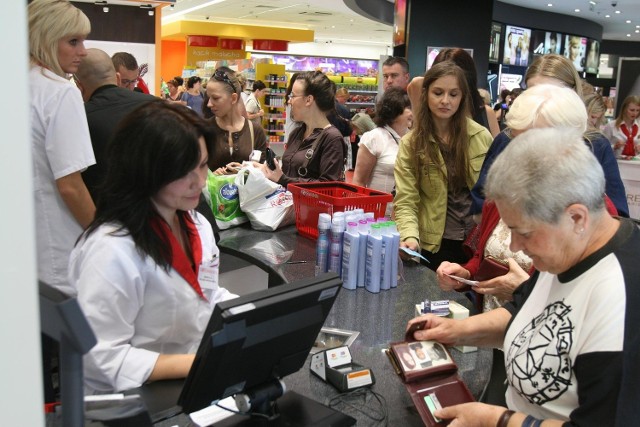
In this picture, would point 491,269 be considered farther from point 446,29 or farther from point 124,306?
point 446,29

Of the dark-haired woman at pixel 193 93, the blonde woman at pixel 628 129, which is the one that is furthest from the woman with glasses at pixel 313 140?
the dark-haired woman at pixel 193 93

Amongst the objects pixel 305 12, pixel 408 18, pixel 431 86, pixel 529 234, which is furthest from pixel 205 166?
pixel 305 12

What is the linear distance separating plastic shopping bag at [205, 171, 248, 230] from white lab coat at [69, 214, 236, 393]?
1.99 metres

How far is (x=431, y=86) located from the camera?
3.38 metres

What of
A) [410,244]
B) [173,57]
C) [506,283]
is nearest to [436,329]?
[506,283]

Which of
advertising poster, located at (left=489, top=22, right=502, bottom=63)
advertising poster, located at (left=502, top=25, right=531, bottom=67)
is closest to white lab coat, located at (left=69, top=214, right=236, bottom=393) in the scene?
advertising poster, located at (left=489, top=22, right=502, bottom=63)

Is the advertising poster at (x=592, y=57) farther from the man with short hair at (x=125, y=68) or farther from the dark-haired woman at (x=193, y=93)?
the man with short hair at (x=125, y=68)

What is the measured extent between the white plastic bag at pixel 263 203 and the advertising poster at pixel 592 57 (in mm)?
17840

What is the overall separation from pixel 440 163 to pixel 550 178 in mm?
1862

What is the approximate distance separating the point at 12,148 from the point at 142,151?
3.92 feet

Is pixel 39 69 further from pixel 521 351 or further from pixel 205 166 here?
pixel 521 351

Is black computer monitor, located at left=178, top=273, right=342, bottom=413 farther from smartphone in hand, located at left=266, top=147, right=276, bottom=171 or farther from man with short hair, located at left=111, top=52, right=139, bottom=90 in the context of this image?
man with short hair, located at left=111, top=52, right=139, bottom=90

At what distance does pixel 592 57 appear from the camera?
19.5 metres

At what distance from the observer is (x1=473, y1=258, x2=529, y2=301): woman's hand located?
2.20 metres
